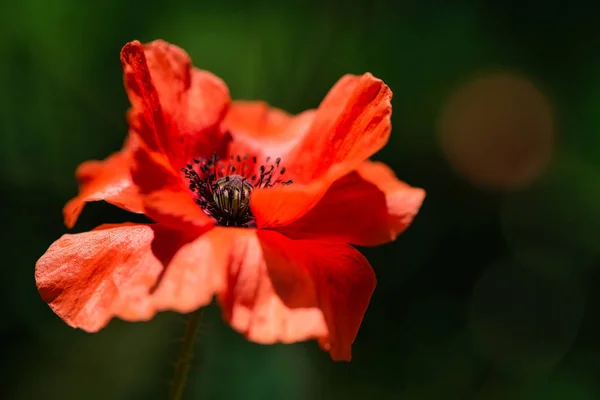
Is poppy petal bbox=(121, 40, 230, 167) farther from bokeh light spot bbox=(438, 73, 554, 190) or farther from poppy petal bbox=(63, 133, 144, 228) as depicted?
bokeh light spot bbox=(438, 73, 554, 190)

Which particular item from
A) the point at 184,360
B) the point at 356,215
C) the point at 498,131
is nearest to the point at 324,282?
the point at 356,215

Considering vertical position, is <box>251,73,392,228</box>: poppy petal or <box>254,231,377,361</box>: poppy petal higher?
<box>251,73,392,228</box>: poppy petal

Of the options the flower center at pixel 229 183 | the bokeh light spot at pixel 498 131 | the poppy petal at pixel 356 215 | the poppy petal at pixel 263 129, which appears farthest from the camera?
the bokeh light spot at pixel 498 131

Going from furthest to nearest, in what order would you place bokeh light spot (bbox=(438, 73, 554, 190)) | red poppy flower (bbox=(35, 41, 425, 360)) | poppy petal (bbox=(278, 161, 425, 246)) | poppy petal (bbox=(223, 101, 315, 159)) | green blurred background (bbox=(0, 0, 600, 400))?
bokeh light spot (bbox=(438, 73, 554, 190)), green blurred background (bbox=(0, 0, 600, 400)), poppy petal (bbox=(223, 101, 315, 159)), poppy petal (bbox=(278, 161, 425, 246)), red poppy flower (bbox=(35, 41, 425, 360))

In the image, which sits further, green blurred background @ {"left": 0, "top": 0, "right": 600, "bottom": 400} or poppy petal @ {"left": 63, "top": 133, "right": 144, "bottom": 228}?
green blurred background @ {"left": 0, "top": 0, "right": 600, "bottom": 400}

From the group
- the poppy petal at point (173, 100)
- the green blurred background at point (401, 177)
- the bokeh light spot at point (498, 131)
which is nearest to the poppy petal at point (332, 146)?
the poppy petal at point (173, 100)

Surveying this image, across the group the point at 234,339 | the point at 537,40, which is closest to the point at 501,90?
the point at 537,40

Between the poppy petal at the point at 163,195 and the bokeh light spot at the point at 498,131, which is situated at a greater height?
the poppy petal at the point at 163,195

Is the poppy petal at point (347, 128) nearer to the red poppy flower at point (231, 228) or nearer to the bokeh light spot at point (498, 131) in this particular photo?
the red poppy flower at point (231, 228)

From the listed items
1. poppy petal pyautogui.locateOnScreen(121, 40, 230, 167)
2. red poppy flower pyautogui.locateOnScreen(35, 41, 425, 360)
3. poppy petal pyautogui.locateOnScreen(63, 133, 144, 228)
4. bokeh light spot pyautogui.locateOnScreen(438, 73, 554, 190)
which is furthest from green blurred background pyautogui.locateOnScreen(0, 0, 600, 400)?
red poppy flower pyautogui.locateOnScreen(35, 41, 425, 360)
